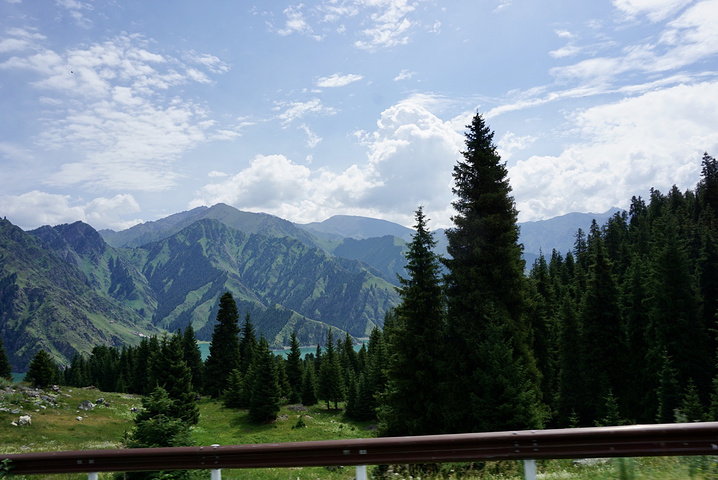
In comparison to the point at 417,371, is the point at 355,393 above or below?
below

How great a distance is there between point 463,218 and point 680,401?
26.8 m

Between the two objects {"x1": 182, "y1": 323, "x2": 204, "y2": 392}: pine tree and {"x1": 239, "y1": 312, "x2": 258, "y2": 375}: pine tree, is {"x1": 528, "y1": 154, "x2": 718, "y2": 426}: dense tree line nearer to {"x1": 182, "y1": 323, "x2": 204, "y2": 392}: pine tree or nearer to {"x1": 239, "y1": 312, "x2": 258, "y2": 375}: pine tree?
{"x1": 239, "y1": 312, "x2": 258, "y2": 375}: pine tree

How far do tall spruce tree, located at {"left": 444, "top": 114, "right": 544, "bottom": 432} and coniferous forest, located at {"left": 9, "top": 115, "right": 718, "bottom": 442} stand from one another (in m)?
0.07

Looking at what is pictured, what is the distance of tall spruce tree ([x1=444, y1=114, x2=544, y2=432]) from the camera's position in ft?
67.2

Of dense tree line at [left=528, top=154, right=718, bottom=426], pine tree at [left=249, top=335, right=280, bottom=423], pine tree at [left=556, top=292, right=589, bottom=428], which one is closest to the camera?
dense tree line at [left=528, top=154, right=718, bottom=426]

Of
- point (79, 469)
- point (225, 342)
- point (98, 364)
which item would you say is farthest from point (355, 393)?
point (98, 364)

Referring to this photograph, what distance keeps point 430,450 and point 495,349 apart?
48.3 feet

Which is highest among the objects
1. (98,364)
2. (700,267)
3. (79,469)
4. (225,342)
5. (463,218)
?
(463,218)

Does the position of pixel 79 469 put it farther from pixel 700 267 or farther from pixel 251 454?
pixel 700 267

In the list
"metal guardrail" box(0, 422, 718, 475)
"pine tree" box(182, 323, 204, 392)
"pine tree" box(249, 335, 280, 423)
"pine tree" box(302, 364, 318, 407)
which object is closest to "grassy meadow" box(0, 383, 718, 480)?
"metal guardrail" box(0, 422, 718, 475)

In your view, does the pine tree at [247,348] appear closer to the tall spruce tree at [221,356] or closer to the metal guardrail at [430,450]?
the tall spruce tree at [221,356]

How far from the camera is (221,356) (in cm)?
6612

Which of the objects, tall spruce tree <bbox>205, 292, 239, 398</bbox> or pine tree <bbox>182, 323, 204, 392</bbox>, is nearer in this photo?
tall spruce tree <bbox>205, 292, 239, 398</bbox>

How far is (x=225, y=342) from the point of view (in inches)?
2628
